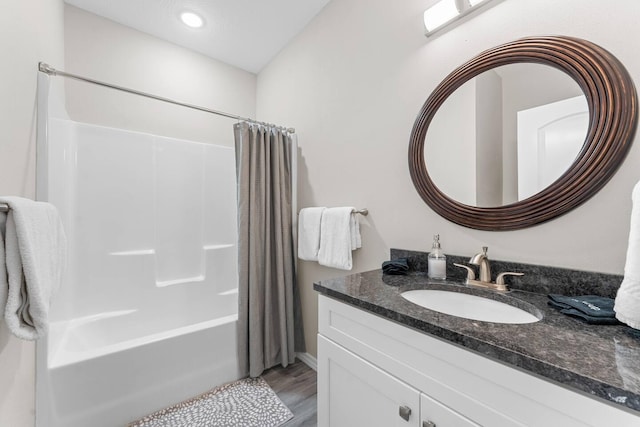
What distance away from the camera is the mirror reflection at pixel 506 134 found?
0.86 meters

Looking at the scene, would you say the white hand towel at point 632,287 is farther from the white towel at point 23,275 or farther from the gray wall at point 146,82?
the gray wall at point 146,82

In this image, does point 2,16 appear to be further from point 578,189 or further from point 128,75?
Result: point 578,189

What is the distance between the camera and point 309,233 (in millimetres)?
1729

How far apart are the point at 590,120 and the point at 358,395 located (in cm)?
115

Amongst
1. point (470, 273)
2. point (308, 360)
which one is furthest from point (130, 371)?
point (470, 273)

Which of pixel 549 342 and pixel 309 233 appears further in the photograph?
pixel 309 233

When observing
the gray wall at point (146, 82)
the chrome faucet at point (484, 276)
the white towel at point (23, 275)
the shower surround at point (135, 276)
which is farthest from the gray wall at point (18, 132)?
the chrome faucet at point (484, 276)

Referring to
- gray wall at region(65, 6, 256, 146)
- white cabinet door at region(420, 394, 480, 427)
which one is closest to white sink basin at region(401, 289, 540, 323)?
white cabinet door at region(420, 394, 480, 427)

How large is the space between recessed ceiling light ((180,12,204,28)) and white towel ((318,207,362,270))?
5.78ft

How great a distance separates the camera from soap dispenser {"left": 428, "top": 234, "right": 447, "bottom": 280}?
1.08 metres

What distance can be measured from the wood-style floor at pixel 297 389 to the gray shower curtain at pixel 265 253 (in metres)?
0.07

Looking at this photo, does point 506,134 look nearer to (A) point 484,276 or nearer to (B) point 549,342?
(A) point 484,276

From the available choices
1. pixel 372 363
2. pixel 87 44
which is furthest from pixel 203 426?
pixel 87 44

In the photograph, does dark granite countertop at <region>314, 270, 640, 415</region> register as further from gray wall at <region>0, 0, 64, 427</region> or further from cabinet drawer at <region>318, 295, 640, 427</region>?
gray wall at <region>0, 0, 64, 427</region>
